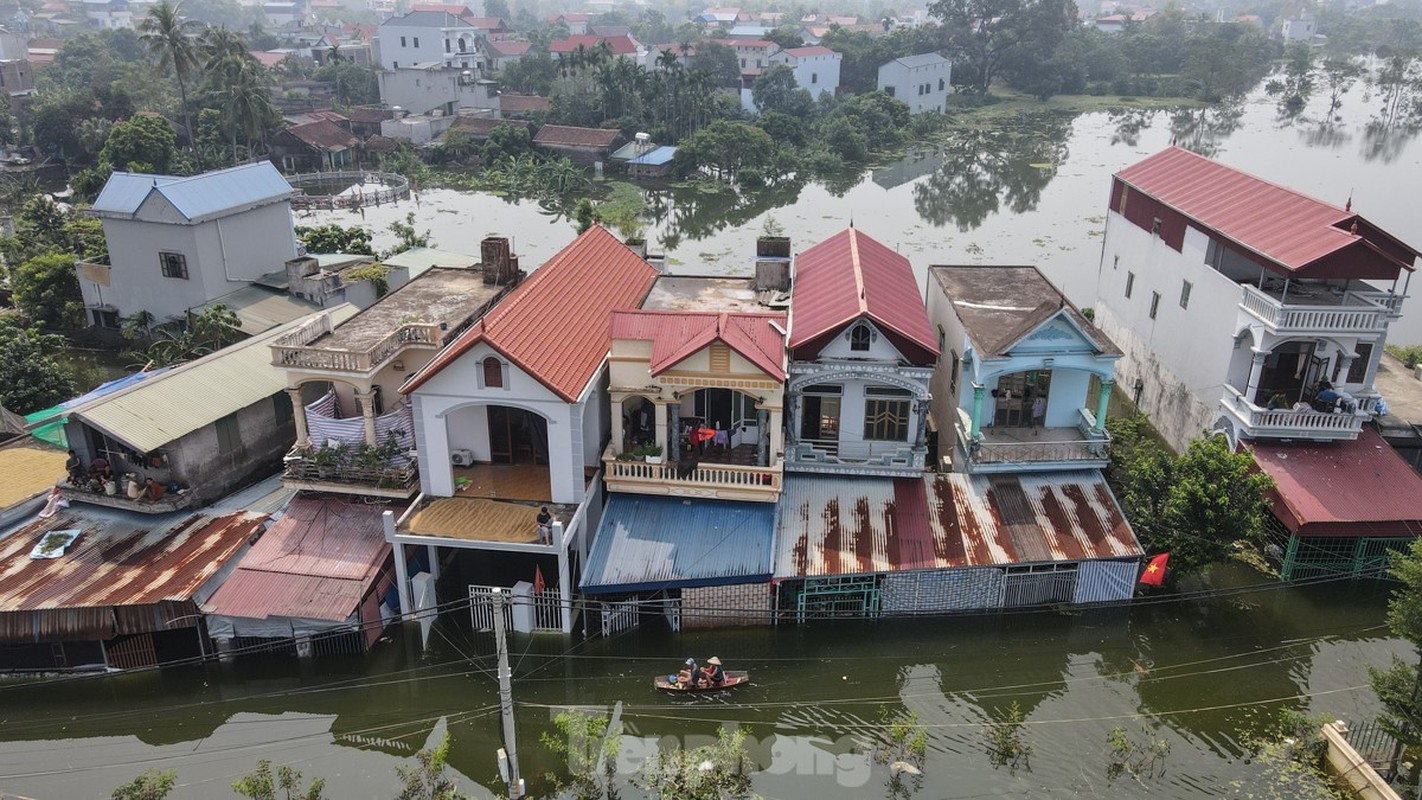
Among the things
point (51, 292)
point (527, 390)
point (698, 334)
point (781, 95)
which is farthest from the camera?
point (781, 95)

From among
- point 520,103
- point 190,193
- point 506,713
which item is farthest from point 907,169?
point 506,713

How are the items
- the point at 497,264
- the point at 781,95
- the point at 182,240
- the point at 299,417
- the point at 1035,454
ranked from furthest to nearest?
the point at 781,95, the point at 182,240, the point at 497,264, the point at 1035,454, the point at 299,417

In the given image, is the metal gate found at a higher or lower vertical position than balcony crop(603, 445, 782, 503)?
lower

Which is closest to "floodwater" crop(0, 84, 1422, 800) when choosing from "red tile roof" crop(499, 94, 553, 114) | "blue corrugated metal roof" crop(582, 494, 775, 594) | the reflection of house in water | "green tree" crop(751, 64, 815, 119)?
"blue corrugated metal roof" crop(582, 494, 775, 594)

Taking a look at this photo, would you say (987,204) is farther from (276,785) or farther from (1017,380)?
(276,785)

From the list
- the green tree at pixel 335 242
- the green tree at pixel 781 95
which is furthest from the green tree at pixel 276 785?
the green tree at pixel 781 95

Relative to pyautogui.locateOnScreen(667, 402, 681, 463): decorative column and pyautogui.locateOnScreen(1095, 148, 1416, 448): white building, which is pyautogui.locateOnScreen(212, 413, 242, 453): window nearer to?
pyautogui.locateOnScreen(667, 402, 681, 463): decorative column

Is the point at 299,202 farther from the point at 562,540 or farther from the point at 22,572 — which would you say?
the point at 562,540
